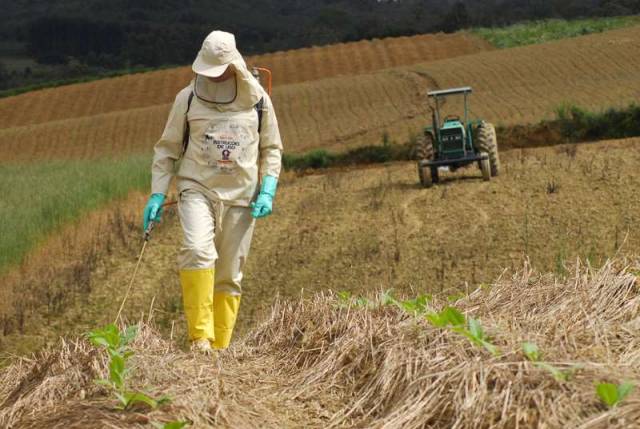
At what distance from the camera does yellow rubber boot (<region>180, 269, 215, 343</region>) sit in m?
6.31

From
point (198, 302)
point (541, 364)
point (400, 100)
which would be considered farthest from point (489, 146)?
point (400, 100)

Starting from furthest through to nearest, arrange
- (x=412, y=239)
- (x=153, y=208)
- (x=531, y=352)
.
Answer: (x=412, y=239) < (x=153, y=208) < (x=531, y=352)

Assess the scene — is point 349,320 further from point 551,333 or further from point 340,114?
point 340,114

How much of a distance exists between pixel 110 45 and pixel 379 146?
69704 millimetres

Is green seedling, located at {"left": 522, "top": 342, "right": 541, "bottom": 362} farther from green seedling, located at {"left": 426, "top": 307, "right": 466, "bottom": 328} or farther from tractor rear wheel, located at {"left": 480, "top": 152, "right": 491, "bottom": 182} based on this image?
tractor rear wheel, located at {"left": 480, "top": 152, "right": 491, "bottom": 182}

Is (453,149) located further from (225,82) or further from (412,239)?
(225,82)

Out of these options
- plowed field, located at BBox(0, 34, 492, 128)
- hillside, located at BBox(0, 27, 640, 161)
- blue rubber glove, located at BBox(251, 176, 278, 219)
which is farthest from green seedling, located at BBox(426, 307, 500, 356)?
plowed field, located at BBox(0, 34, 492, 128)

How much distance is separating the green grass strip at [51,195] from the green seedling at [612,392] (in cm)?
1026

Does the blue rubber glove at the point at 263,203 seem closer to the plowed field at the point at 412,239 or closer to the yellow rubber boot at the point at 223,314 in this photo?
the yellow rubber boot at the point at 223,314

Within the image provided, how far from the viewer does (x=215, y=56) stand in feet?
20.7

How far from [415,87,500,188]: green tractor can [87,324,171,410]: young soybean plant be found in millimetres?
12292

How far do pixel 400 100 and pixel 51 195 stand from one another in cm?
2035

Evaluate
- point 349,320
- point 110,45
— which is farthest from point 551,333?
point 110,45

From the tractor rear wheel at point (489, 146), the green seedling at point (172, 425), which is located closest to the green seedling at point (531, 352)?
the green seedling at point (172, 425)
